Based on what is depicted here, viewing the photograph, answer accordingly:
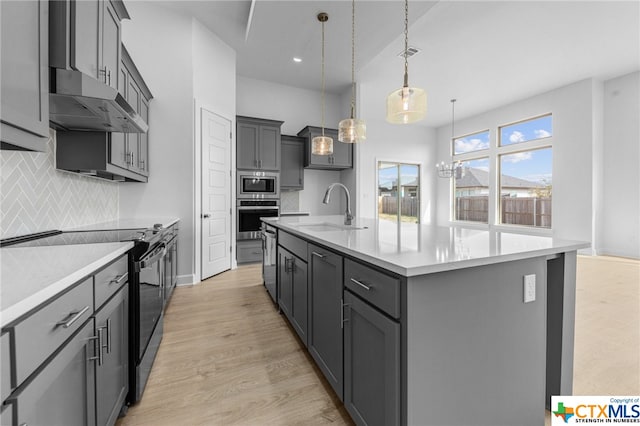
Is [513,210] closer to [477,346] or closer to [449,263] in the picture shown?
[477,346]

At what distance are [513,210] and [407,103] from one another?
6.47 metres

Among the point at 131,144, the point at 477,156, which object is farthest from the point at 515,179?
the point at 131,144

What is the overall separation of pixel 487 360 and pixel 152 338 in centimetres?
193

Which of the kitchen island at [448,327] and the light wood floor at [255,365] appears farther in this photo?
the light wood floor at [255,365]

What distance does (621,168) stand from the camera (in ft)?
17.3

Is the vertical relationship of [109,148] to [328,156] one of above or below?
below

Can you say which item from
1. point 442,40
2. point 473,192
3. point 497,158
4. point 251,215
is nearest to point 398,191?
point 473,192

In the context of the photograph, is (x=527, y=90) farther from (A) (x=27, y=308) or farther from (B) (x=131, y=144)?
(A) (x=27, y=308)

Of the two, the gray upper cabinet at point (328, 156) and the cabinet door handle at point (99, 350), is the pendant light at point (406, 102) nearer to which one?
the cabinet door handle at point (99, 350)

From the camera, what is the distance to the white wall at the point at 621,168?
5.12 m

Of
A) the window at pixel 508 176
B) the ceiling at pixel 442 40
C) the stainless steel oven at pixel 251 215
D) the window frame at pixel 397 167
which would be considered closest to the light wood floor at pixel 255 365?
the stainless steel oven at pixel 251 215

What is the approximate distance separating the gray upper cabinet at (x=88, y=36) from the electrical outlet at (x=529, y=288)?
234 cm

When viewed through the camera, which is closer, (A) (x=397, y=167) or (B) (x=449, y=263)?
(B) (x=449, y=263)

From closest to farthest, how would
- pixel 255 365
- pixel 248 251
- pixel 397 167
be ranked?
pixel 255 365 → pixel 248 251 → pixel 397 167
